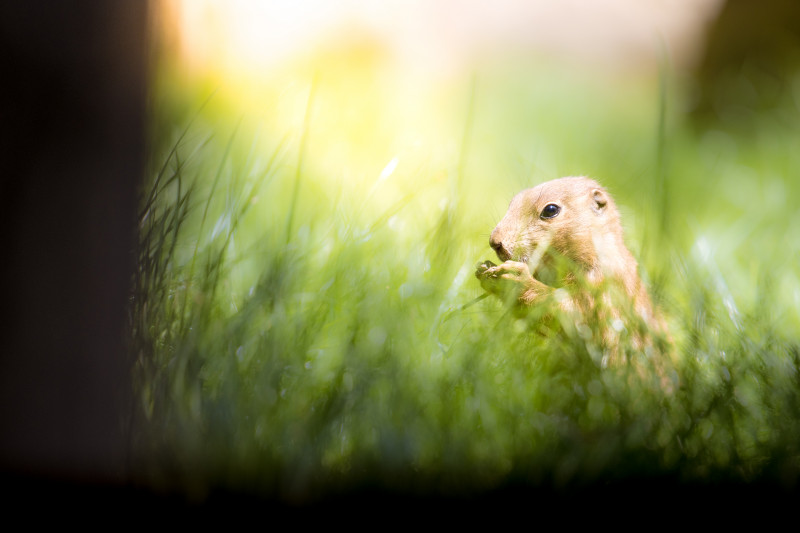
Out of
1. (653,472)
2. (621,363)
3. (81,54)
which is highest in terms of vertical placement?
(81,54)

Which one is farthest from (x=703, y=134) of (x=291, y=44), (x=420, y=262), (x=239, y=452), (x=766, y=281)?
(x=239, y=452)

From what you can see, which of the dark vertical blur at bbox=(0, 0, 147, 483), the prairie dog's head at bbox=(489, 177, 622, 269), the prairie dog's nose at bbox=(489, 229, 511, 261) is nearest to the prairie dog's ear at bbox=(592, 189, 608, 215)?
the prairie dog's head at bbox=(489, 177, 622, 269)

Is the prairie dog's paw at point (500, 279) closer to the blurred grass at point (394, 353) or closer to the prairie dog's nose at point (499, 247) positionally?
the blurred grass at point (394, 353)

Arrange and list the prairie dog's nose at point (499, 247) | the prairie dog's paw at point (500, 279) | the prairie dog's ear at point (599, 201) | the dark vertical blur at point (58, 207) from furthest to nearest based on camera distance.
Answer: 1. the prairie dog's ear at point (599, 201)
2. the prairie dog's nose at point (499, 247)
3. the prairie dog's paw at point (500, 279)
4. the dark vertical blur at point (58, 207)

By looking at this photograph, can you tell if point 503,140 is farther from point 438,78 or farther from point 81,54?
point 81,54

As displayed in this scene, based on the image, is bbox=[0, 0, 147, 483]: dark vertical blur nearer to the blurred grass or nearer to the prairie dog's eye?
the blurred grass

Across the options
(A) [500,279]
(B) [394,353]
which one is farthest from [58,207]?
(A) [500,279]

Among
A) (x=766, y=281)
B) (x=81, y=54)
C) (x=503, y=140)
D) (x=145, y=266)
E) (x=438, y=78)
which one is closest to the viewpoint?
(x=81, y=54)

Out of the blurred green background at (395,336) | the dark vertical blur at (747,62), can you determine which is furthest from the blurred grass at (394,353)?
the dark vertical blur at (747,62)
